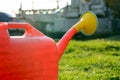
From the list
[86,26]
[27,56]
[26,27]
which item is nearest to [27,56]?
[27,56]

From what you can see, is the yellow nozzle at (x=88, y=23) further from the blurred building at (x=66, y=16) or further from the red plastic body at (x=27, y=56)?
the blurred building at (x=66, y=16)

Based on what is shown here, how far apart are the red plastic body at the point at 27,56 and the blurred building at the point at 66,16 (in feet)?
58.6

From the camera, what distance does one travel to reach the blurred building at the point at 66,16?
22531 mm

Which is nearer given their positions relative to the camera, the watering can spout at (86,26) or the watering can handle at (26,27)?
the watering can handle at (26,27)

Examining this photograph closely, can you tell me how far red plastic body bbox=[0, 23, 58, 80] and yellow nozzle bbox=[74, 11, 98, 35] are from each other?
36 centimetres

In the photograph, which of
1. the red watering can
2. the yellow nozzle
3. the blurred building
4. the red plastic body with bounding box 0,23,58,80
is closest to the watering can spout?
the yellow nozzle

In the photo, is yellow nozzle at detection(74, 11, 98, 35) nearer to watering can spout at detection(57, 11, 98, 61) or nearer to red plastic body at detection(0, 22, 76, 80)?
watering can spout at detection(57, 11, 98, 61)

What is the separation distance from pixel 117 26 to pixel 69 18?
3.24 m

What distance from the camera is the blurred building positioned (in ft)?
73.9

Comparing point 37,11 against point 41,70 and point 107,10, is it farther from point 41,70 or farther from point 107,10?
point 41,70

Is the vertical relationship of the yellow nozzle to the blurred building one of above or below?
above

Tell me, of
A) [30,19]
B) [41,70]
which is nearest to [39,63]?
[41,70]

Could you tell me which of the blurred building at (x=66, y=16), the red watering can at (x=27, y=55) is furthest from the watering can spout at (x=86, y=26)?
the blurred building at (x=66, y=16)

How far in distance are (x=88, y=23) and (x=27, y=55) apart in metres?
0.66
